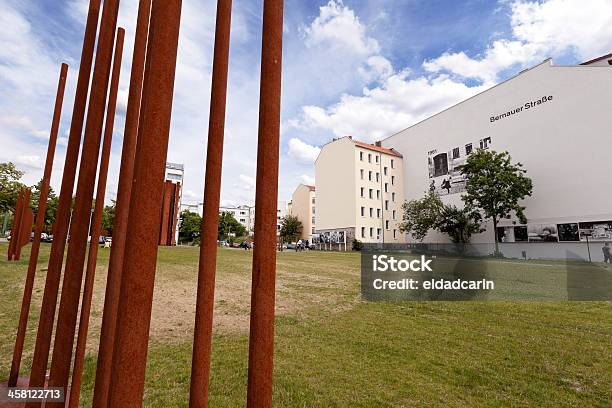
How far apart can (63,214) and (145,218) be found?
1.70 m

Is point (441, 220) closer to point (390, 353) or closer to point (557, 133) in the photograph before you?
point (557, 133)

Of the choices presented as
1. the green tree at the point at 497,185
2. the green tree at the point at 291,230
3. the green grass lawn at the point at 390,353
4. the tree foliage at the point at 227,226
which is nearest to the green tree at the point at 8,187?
the green grass lawn at the point at 390,353

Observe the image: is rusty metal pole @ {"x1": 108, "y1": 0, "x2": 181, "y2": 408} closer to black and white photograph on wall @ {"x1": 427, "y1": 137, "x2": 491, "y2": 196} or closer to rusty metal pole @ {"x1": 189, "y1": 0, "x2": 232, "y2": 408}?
rusty metal pole @ {"x1": 189, "y1": 0, "x2": 232, "y2": 408}

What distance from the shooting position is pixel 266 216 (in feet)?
4.53

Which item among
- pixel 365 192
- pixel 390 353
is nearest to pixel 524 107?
pixel 365 192

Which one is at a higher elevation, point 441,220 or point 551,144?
point 551,144

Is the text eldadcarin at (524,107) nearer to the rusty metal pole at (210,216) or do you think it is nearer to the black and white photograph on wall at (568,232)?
the black and white photograph on wall at (568,232)

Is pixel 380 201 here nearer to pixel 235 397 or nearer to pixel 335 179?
pixel 335 179

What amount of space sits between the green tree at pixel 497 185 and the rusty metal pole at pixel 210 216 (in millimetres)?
34980

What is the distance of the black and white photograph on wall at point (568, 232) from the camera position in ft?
99.3

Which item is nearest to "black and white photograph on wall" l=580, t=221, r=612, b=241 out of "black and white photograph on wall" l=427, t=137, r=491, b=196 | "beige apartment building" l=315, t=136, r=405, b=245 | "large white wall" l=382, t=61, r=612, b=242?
"large white wall" l=382, t=61, r=612, b=242

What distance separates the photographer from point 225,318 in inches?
280

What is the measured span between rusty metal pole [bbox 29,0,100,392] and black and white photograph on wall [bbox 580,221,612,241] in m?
36.8

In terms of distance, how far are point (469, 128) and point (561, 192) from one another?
502 inches
